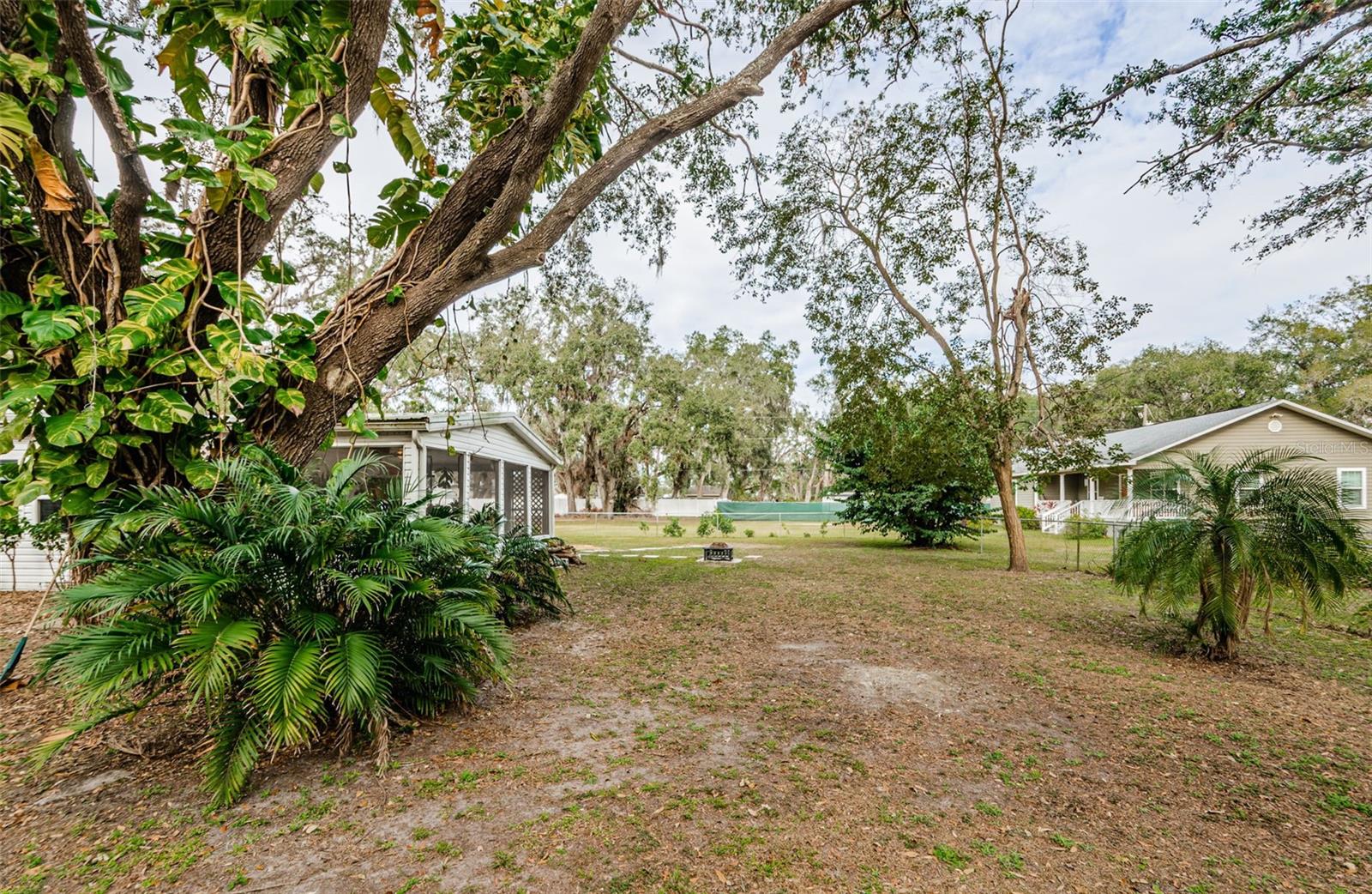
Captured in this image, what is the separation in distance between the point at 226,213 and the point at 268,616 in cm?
257

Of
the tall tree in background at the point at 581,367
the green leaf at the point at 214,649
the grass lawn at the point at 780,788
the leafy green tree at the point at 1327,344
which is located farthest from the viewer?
the tall tree in background at the point at 581,367

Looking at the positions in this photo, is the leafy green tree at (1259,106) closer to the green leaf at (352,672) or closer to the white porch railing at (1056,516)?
the green leaf at (352,672)

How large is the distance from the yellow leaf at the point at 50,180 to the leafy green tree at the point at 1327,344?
32.5 metres

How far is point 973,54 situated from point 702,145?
18.0 feet

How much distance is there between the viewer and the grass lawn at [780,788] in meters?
2.27

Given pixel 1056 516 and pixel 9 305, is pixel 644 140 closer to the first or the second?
pixel 9 305

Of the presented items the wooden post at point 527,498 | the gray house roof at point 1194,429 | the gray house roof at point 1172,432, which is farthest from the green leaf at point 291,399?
the gray house roof at point 1172,432

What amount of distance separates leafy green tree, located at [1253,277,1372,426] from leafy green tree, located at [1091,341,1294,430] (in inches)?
22.5

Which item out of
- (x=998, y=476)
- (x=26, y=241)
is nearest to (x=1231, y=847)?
(x=26, y=241)

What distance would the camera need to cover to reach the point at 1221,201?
6672mm

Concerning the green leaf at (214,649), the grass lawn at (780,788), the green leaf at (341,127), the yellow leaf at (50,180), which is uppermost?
the green leaf at (341,127)

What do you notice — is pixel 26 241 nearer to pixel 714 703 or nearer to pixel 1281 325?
pixel 714 703

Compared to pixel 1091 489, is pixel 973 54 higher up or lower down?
higher up

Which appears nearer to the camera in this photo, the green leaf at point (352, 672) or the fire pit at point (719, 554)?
the green leaf at point (352, 672)
